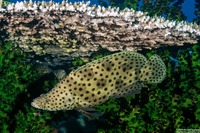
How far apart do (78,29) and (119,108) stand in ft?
8.89

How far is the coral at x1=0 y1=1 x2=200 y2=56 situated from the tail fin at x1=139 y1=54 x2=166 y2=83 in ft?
6.68

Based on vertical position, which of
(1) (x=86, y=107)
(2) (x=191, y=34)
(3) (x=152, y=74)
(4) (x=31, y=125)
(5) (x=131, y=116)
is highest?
(2) (x=191, y=34)

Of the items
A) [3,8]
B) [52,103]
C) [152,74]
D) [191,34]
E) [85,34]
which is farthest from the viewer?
[191,34]

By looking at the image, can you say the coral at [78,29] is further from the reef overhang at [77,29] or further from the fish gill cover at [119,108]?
the fish gill cover at [119,108]

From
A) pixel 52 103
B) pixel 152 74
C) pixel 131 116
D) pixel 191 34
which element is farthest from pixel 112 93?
pixel 191 34

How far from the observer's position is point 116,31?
425 cm

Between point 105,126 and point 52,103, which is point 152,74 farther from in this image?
point 52,103

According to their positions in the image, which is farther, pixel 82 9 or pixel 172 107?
pixel 82 9

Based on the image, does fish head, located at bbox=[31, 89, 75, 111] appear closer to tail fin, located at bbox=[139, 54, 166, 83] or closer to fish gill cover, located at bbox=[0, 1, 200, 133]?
fish gill cover, located at bbox=[0, 1, 200, 133]

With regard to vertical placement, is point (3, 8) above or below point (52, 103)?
above

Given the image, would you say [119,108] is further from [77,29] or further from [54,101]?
[77,29]

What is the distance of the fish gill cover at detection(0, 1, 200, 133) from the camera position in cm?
272

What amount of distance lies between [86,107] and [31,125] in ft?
4.65

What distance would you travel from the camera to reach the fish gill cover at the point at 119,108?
8.93ft
